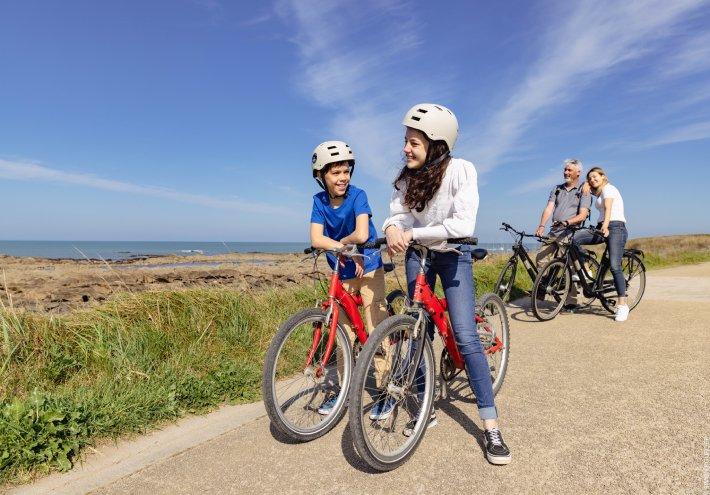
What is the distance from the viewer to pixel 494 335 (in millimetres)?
3969

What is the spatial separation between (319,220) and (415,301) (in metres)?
1.19

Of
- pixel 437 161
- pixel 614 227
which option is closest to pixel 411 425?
pixel 437 161

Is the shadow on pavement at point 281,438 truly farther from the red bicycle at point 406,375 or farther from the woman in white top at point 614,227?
the woman in white top at point 614,227

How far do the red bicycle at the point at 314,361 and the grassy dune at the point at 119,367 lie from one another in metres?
0.54

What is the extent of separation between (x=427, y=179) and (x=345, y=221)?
1.00m

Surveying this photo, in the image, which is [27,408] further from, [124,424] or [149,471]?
[149,471]

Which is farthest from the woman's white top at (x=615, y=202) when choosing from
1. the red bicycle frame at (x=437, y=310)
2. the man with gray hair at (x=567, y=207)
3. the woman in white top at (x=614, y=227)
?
the red bicycle frame at (x=437, y=310)

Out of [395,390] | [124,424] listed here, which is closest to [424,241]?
[395,390]

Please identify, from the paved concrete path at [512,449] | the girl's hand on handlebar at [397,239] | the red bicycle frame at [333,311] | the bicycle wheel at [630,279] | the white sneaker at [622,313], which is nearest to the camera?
the paved concrete path at [512,449]

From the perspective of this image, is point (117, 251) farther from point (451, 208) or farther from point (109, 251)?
point (451, 208)

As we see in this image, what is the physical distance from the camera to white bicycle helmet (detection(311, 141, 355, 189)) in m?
3.62

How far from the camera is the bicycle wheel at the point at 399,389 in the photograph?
2754 millimetres

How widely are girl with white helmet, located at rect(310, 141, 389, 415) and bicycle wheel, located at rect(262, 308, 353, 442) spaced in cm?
16

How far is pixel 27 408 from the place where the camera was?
2838mm
